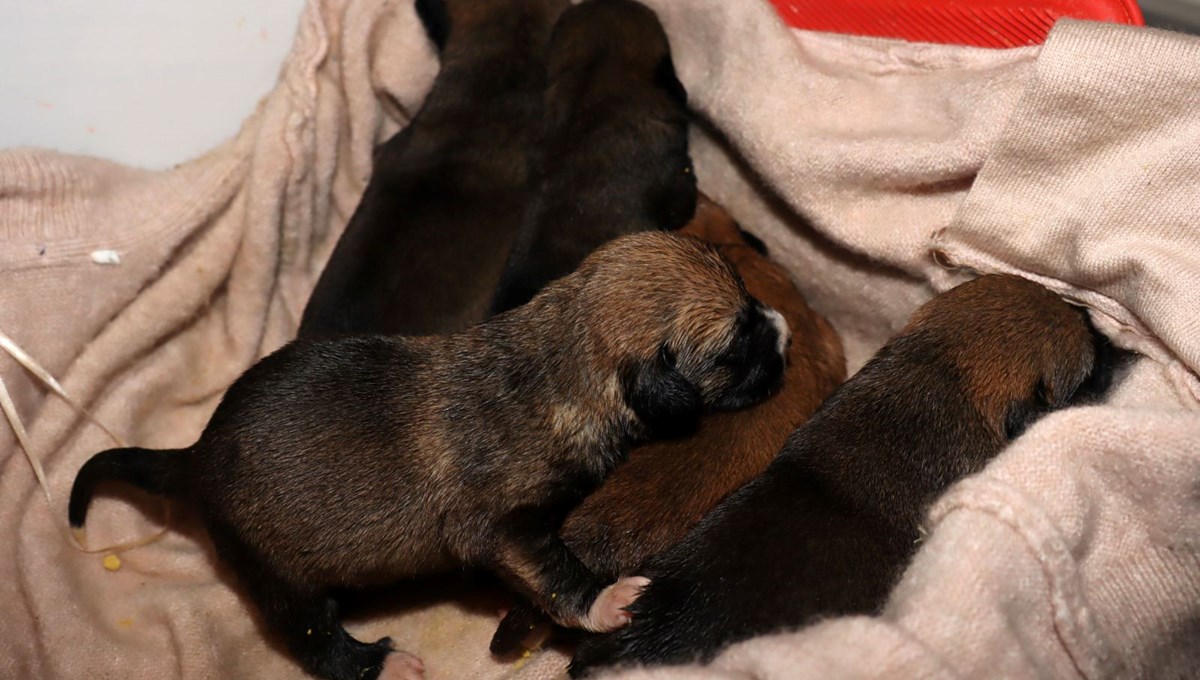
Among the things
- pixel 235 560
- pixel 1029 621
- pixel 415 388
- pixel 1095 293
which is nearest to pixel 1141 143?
pixel 1095 293

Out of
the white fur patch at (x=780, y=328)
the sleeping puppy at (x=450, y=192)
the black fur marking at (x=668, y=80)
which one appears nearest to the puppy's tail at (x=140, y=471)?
the sleeping puppy at (x=450, y=192)

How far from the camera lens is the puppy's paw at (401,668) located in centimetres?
288

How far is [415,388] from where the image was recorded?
2.70m

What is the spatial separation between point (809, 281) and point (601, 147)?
0.85 meters

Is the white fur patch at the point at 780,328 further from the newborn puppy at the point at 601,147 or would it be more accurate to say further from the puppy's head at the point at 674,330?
the newborn puppy at the point at 601,147

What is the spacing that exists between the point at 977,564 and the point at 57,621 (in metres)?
2.52

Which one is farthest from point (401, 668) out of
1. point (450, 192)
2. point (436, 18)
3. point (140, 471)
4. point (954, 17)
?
point (954, 17)

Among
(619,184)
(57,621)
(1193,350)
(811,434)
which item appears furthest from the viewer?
(619,184)

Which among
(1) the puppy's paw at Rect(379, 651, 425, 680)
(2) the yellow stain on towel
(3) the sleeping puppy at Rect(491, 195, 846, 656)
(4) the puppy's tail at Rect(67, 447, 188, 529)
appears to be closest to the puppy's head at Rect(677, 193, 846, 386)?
(3) the sleeping puppy at Rect(491, 195, 846, 656)

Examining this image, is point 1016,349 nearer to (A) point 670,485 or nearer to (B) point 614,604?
(A) point 670,485

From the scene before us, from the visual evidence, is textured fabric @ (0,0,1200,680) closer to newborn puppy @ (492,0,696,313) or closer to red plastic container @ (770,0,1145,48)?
red plastic container @ (770,0,1145,48)

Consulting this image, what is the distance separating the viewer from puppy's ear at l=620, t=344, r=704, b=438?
2535mm

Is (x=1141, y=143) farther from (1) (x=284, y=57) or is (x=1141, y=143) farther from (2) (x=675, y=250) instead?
(1) (x=284, y=57)

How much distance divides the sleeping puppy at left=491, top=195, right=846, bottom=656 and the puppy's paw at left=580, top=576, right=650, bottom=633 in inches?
3.2
